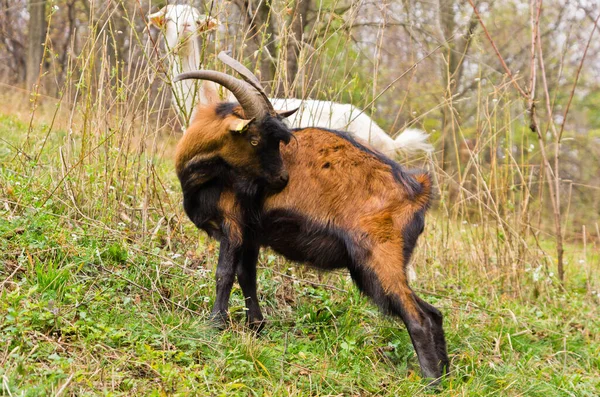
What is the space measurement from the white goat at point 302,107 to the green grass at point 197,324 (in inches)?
41.5

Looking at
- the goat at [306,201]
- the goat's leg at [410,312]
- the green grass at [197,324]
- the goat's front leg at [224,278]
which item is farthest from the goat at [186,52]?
the goat's leg at [410,312]

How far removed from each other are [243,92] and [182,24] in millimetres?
1987

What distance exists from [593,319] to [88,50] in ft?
16.8

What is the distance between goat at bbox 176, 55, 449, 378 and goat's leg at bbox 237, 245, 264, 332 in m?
0.21

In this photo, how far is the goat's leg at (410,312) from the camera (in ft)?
13.8

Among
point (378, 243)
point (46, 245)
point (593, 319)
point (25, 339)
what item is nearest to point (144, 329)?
point (25, 339)

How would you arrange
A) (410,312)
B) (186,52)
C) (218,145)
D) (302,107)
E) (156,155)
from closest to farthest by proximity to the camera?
(410,312), (218,145), (302,107), (156,155), (186,52)

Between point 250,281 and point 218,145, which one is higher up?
point 218,145

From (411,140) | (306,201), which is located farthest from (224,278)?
(411,140)

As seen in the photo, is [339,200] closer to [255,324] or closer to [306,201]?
[306,201]

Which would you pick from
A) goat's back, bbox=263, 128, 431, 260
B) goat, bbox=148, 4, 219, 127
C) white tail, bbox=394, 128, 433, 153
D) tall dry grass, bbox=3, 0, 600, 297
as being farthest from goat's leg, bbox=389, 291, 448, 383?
white tail, bbox=394, 128, 433, 153

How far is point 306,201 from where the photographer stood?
437 centimetres

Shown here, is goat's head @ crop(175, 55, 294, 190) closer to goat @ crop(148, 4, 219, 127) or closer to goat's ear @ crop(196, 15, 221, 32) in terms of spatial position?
goat @ crop(148, 4, 219, 127)

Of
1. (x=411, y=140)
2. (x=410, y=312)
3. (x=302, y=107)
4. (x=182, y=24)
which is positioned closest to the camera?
(x=410, y=312)
